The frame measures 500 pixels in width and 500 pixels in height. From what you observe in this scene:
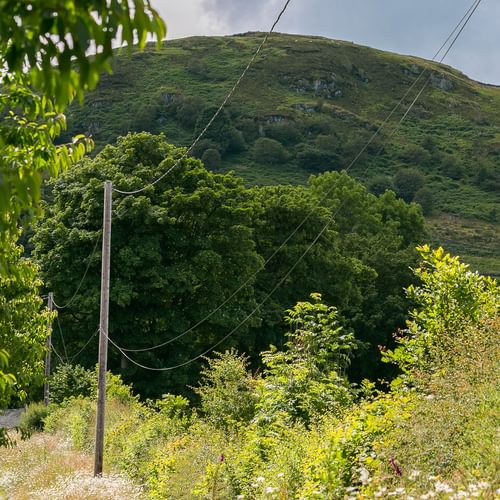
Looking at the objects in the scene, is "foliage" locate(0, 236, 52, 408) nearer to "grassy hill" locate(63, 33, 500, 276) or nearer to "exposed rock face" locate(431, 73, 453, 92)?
"grassy hill" locate(63, 33, 500, 276)

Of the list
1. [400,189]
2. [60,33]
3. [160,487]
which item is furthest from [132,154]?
[400,189]

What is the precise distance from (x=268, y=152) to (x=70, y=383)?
102 meters

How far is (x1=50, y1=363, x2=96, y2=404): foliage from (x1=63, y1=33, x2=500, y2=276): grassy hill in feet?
225

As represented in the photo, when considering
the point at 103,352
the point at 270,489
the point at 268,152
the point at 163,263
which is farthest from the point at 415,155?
the point at 270,489

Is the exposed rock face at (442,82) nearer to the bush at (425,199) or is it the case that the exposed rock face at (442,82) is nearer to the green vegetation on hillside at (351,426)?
the bush at (425,199)

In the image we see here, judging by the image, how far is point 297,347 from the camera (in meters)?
15.3

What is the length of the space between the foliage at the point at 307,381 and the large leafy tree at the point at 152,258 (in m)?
16.6

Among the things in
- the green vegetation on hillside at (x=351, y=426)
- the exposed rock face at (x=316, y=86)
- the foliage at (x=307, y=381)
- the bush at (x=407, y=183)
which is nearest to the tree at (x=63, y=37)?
the green vegetation on hillside at (x=351, y=426)

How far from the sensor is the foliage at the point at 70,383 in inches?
1209

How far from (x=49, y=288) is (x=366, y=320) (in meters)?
22.8

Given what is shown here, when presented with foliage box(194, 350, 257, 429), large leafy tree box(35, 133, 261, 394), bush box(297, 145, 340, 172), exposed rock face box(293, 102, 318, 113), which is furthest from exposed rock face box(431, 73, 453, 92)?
foliage box(194, 350, 257, 429)

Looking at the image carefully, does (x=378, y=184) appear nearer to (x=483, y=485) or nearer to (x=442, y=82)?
(x=442, y=82)

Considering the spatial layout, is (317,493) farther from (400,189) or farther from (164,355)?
(400,189)

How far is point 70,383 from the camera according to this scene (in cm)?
3128
